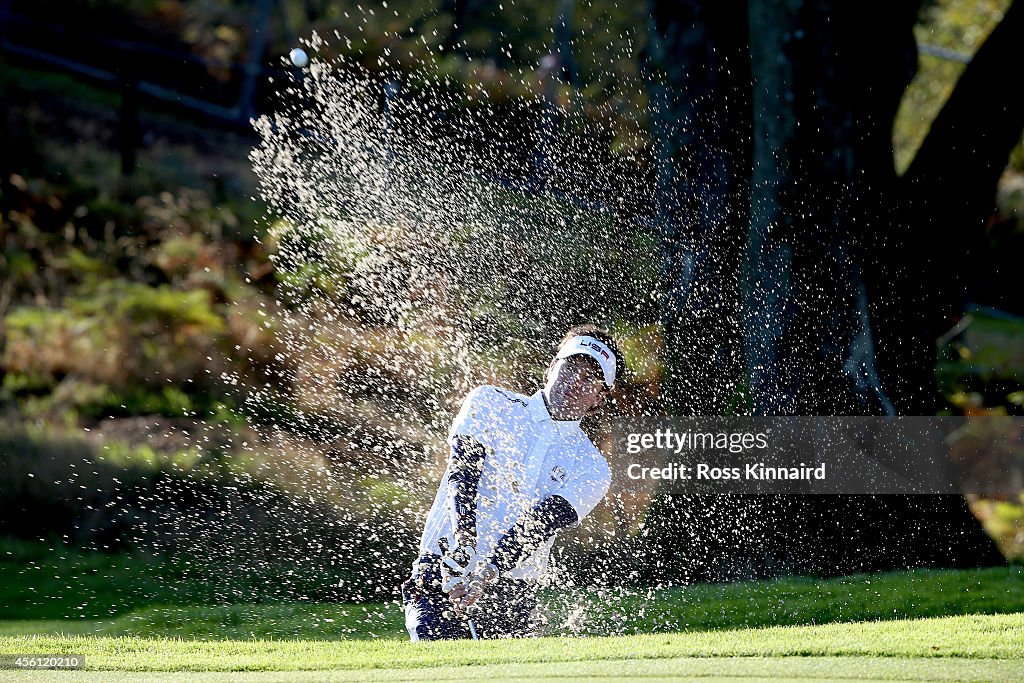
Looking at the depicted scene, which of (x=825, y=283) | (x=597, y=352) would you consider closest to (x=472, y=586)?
(x=597, y=352)

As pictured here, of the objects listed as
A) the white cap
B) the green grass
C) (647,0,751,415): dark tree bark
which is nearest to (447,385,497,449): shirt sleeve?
the white cap

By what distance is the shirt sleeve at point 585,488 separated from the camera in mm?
6016

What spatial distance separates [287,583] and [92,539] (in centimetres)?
171

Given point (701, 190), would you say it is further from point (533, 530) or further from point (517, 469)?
point (533, 530)

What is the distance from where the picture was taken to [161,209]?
14.1 m

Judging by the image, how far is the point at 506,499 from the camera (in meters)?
5.94

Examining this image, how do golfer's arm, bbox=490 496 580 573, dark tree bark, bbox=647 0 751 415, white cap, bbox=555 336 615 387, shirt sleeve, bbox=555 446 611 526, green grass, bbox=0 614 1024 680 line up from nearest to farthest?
green grass, bbox=0 614 1024 680 < golfer's arm, bbox=490 496 580 573 < shirt sleeve, bbox=555 446 611 526 < white cap, bbox=555 336 615 387 < dark tree bark, bbox=647 0 751 415

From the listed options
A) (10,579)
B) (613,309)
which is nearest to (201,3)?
(613,309)

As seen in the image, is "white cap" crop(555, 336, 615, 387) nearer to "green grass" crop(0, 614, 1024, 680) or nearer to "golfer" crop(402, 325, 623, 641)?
"golfer" crop(402, 325, 623, 641)

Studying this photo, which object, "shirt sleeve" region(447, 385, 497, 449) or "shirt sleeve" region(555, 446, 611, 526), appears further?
"shirt sleeve" region(555, 446, 611, 526)

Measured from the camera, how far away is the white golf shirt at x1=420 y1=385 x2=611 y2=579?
5883 millimetres

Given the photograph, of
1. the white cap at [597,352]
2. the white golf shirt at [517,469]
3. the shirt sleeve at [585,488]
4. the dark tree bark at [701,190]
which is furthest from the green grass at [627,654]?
the dark tree bark at [701,190]

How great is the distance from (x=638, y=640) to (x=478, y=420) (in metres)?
1.23

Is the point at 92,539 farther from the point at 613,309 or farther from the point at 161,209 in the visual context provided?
the point at 161,209
